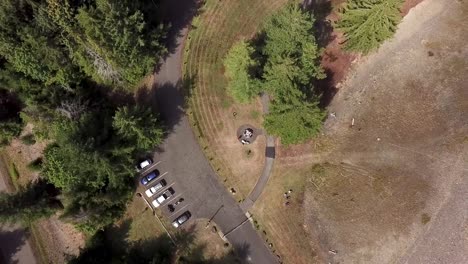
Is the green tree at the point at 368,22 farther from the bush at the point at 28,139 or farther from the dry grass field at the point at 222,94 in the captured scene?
the bush at the point at 28,139

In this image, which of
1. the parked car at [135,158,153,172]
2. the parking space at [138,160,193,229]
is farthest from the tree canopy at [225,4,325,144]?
the parked car at [135,158,153,172]

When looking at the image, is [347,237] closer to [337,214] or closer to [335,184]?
[337,214]

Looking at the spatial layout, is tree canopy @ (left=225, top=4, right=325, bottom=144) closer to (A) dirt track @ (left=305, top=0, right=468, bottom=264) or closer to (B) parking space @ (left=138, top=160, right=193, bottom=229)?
(A) dirt track @ (left=305, top=0, right=468, bottom=264)

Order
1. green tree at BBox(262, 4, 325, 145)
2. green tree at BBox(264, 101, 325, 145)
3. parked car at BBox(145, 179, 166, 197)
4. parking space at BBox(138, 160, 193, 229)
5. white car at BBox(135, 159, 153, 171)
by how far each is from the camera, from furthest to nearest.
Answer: parking space at BBox(138, 160, 193, 229), parked car at BBox(145, 179, 166, 197), white car at BBox(135, 159, 153, 171), green tree at BBox(264, 101, 325, 145), green tree at BBox(262, 4, 325, 145)

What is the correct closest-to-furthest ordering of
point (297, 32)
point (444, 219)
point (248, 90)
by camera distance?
point (297, 32), point (248, 90), point (444, 219)

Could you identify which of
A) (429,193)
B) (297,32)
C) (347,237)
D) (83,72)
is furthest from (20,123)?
(429,193)
